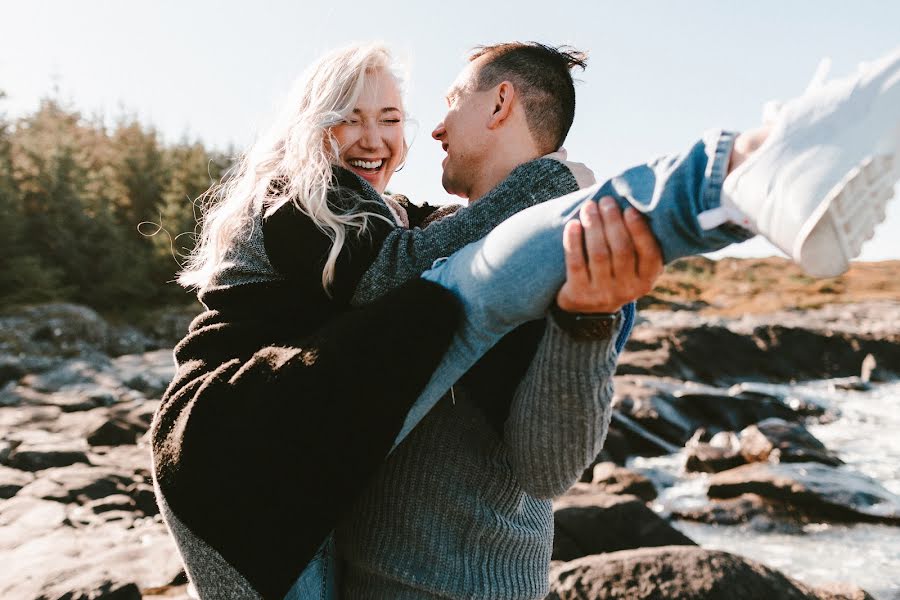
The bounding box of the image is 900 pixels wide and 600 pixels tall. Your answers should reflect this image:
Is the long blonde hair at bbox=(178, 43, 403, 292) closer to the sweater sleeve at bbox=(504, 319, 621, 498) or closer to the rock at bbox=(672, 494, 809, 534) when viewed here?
the sweater sleeve at bbox=(504, 319, 621, 498)

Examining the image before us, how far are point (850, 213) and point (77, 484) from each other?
24.8 ft

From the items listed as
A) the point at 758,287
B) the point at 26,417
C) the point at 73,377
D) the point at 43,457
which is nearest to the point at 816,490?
the point at 43,457

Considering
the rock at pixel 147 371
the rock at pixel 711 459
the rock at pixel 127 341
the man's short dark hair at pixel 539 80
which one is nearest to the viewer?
the man's short dark hair at pixel 539 80

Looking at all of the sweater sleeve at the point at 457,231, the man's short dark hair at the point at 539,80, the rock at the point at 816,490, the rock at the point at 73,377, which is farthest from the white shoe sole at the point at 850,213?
the rock at the point at 73,377

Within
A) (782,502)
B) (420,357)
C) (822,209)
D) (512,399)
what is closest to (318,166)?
(420,357)

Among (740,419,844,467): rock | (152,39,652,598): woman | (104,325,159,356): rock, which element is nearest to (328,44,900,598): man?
(152,39,652,598): woman

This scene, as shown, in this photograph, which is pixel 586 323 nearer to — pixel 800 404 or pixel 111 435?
pixel 111 435

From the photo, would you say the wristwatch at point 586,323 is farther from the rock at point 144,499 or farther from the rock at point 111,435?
the rock at point 111,435

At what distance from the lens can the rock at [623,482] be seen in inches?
351

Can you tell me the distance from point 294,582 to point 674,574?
9.81 ft

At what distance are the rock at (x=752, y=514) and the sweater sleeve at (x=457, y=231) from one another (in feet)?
24.3

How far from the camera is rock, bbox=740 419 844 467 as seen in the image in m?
10.0

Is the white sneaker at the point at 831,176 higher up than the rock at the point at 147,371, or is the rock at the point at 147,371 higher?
the white sneaker at the point at 831,176

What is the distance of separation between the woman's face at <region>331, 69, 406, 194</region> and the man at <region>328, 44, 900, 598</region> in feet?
2.26
